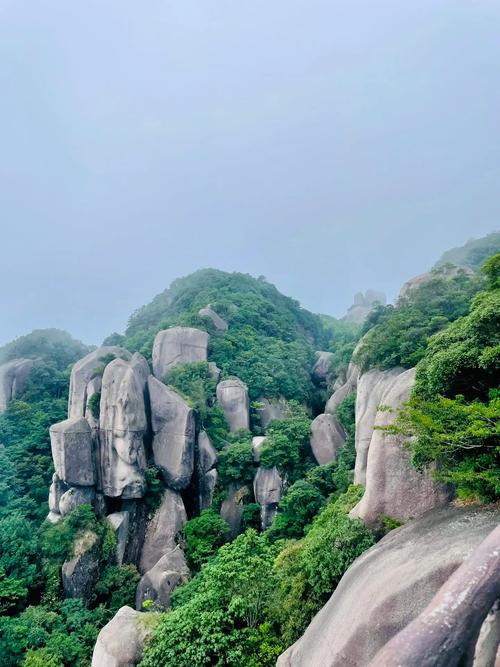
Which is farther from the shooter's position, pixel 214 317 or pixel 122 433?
pixel 214 317

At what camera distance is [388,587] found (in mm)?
6344

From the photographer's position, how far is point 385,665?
290cm

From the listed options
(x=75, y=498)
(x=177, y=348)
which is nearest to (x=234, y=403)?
(x=177, y=348)

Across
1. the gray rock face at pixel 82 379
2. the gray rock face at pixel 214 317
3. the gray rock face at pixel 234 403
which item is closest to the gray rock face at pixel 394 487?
the gray rock face at pixel 234 403

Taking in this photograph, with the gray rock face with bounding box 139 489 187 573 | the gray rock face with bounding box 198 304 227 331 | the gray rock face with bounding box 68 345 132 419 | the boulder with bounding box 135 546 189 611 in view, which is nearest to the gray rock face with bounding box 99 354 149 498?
the gray rock face with bounding box 139 489 187 573

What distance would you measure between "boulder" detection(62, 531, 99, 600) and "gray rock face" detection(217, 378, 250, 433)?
10.3m

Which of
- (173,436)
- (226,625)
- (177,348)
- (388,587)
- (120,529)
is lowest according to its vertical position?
(226,625)

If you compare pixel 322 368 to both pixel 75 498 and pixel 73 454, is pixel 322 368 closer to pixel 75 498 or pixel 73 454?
pixel 73 454

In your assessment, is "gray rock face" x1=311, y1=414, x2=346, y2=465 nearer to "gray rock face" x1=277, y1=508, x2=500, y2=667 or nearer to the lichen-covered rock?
the lichen-covered rock

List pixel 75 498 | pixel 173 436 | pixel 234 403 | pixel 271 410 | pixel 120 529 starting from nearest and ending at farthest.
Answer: pixel 120 529 → pixel 75 498 → pixel 173 436 → pixel 234 403 → pixel 271 410

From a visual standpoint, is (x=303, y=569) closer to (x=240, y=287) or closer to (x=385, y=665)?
(x=385, y=665)

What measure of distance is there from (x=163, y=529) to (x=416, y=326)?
53.5 feet

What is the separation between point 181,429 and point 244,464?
415 centimetres

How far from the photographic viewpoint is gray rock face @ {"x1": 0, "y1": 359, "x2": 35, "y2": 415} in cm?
2809
